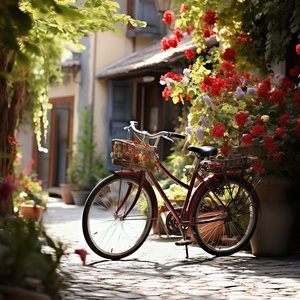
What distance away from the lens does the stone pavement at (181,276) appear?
5.54m

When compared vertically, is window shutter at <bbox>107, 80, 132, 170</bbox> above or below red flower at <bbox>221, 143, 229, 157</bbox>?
above

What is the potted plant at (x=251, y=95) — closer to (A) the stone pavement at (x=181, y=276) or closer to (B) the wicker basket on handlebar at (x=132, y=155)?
(A) the stone pavement at (x=181, y=276)

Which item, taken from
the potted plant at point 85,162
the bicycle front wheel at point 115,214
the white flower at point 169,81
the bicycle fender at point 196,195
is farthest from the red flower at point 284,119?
the potted plant at point 85,162

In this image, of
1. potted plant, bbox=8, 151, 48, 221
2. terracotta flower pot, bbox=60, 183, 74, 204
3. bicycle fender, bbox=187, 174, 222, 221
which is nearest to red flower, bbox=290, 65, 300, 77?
bicycle fender, bbox=187, 174, 222, 221

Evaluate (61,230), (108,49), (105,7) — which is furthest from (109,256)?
(108,49)

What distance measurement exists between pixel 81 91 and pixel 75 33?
10568 mm

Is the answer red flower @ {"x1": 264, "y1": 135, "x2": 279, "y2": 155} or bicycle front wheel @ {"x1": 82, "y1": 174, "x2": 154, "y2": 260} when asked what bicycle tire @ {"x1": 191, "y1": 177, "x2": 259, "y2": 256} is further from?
bicycle front wheel @ {"x1": 82, "y1": 174, "x2": 154, "y2": 260}

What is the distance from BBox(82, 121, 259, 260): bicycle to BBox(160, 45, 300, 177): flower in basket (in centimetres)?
34

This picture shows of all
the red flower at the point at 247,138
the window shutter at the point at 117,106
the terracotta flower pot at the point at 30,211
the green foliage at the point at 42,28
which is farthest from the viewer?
the window shutter at the point at 117,106

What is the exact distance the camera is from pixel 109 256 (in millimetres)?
7270

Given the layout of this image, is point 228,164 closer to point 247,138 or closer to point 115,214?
point 247,138

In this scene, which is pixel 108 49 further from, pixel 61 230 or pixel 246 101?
pixel 246 101

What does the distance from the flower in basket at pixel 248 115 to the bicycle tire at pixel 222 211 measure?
28cm

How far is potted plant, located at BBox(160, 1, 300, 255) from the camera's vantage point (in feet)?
25.8
